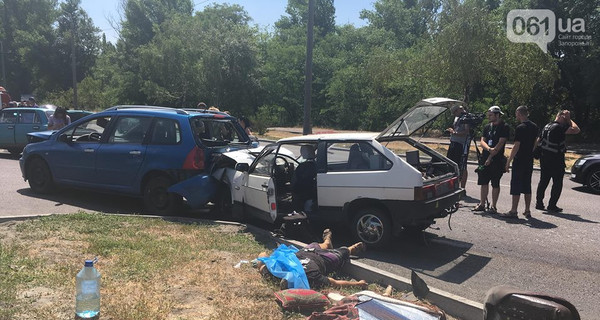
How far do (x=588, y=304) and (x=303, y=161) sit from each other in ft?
12.0

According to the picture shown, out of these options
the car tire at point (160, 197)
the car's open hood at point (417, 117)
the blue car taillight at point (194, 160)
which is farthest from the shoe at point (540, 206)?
the car tire at point (160, 197)

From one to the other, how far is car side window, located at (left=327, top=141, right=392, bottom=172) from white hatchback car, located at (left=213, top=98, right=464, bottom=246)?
0.04ft

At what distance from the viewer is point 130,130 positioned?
26.0 feet

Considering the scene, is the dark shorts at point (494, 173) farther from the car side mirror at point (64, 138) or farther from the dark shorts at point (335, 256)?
the car side mirror at point (64, 138)

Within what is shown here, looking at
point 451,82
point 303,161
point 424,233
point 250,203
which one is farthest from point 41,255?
point 451,82

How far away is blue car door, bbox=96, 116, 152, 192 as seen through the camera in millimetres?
7730

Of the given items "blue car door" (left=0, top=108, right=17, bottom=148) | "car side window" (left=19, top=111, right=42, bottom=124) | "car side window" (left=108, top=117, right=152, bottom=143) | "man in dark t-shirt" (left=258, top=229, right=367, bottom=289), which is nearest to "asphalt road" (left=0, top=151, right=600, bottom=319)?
"man in dark t-shirt" (left=258, top=229, right=367, bottom=289)

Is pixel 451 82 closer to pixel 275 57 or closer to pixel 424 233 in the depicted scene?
pixel 424 233

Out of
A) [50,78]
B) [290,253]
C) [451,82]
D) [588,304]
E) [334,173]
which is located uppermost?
[50,78]

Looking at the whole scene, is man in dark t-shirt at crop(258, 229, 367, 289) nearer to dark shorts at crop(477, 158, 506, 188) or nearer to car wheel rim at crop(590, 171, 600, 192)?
dark shorts at crop(477, 158, 506, 188)

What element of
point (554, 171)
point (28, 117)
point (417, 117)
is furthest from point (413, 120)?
point (28, 117)

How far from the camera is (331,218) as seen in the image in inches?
249

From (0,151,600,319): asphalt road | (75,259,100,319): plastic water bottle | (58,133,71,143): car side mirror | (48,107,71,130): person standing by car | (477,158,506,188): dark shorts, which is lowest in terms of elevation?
(0,151,600,319): asphalt road

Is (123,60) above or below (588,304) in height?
above
